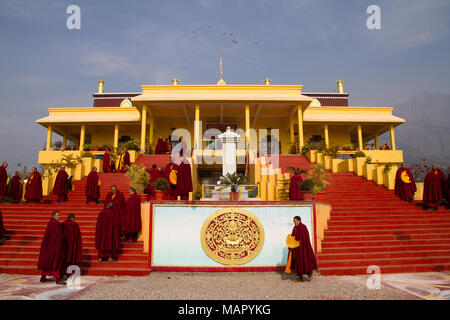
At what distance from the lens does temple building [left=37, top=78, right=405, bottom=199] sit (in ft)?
56.7

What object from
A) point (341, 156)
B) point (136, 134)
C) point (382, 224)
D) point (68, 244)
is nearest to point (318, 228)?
point (382, 224)

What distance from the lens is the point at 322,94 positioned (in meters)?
26.1

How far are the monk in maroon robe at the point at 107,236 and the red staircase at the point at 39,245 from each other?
0.20m

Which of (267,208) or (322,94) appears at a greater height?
(322,94)

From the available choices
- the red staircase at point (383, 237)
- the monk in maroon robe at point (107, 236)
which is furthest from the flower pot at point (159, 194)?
the red staircase at point (383, 237)

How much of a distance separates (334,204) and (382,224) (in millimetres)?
1604

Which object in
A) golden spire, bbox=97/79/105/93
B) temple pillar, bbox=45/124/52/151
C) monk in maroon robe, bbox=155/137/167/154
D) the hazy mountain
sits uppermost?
the hazy mountain

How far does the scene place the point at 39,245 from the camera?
7250 millimetres

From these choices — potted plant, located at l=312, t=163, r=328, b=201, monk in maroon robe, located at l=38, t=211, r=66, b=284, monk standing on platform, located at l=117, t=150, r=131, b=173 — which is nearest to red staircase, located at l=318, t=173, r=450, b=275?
potted plant, located at l=312, t=163, r=328, b=201

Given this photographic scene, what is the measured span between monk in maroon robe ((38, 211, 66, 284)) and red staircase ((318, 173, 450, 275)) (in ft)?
18.0

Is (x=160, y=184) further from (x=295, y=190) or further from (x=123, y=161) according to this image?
(x=123, y=161)

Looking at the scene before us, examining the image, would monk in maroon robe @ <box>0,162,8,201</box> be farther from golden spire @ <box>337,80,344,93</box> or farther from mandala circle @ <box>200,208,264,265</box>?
golden spire @ <box>337,80,344,93</box>

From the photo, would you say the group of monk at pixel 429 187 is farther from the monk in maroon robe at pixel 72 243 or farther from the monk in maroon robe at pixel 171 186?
the monk in maroon robe at pixel 72 243

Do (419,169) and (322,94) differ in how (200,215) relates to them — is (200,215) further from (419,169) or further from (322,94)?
(322,94)
